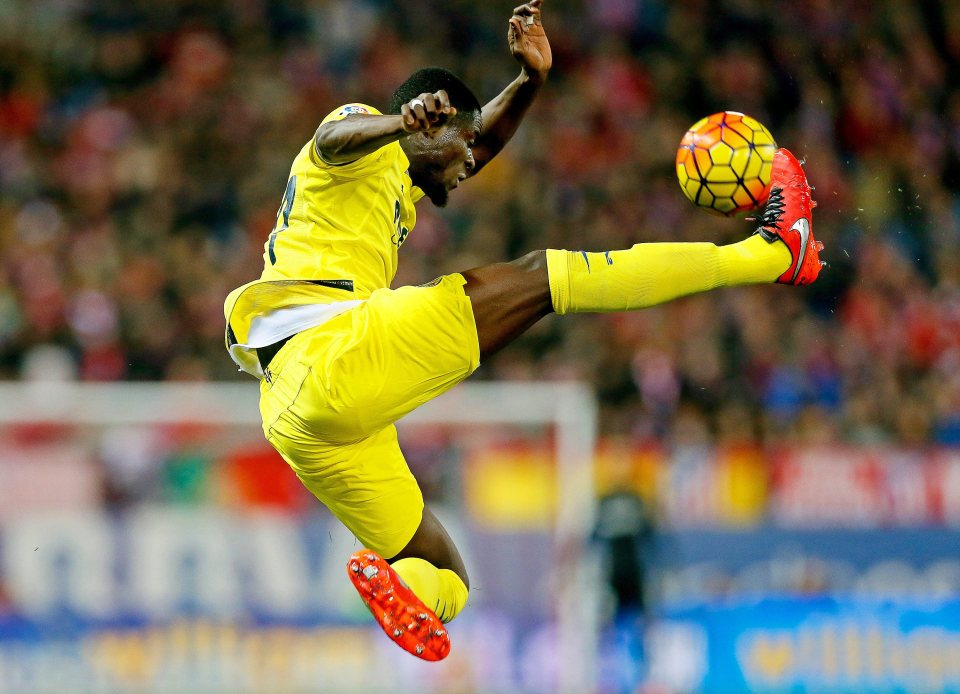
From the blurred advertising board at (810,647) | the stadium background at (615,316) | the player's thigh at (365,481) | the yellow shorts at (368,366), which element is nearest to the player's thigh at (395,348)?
the yellow shorts at (368,366)

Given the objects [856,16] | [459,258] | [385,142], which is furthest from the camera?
[856,16]

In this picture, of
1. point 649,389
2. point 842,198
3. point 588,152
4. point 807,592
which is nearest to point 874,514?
point 807,592

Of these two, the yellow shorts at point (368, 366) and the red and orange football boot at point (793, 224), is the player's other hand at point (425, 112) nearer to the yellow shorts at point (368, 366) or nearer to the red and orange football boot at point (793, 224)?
the yellow shorts at point (368, 366)

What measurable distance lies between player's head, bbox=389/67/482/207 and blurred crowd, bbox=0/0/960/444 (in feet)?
20.8

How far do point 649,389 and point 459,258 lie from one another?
7.06 feet

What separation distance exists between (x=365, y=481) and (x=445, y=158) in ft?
3.95

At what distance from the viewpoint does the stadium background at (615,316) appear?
10.9m

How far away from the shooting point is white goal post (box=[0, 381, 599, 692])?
10914 millimetres

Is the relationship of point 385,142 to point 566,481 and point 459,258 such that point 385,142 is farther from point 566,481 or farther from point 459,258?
point 459,258

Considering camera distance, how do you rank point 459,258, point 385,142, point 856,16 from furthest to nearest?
point 856,16 < point 459,258 < point 385,142

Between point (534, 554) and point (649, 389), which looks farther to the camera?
point (649, 389)

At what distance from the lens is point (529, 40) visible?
227 inches

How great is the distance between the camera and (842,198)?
45.8ft

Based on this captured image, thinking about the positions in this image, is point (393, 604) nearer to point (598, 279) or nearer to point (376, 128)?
point (598, 279)
